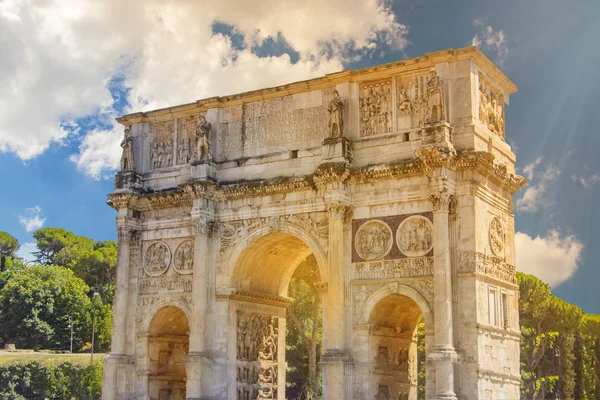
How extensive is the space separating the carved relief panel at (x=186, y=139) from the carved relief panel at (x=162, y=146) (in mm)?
346

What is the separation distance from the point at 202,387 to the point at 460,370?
782 cm

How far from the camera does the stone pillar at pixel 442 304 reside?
19.5 meters

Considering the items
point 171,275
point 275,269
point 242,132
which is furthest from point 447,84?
point 171,275

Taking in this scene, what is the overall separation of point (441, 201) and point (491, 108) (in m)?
4.09

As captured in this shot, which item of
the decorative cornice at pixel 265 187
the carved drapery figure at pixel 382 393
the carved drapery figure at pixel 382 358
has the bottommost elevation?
the carved drapery figure at pixel 382 393

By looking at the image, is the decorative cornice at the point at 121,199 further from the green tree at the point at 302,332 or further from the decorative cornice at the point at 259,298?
the green tree at the point at 302,332

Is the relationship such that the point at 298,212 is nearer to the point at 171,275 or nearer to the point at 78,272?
the point at 171,275

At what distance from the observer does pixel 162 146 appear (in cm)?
2694

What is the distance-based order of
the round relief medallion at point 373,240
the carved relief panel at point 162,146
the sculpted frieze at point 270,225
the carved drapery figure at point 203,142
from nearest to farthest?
the round relief medallion at point 373,240
the sculpted frieze at point 270,225
the carved drapery figure at point 203,142
the carved relief panel at point 162,146

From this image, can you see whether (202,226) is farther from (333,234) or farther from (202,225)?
(333,234)

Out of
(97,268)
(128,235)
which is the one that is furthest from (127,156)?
(97,268)

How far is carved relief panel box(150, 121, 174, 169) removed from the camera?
1053 inches

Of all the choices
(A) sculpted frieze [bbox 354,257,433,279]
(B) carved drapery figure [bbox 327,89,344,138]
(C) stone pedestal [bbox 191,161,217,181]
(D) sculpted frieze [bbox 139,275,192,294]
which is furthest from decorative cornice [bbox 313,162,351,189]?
(D) sculpted frieze [bbox 139,275,192,294]

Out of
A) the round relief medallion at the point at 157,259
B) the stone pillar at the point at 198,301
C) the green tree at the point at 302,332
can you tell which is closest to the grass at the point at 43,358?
the green tree at the point at 302,332
